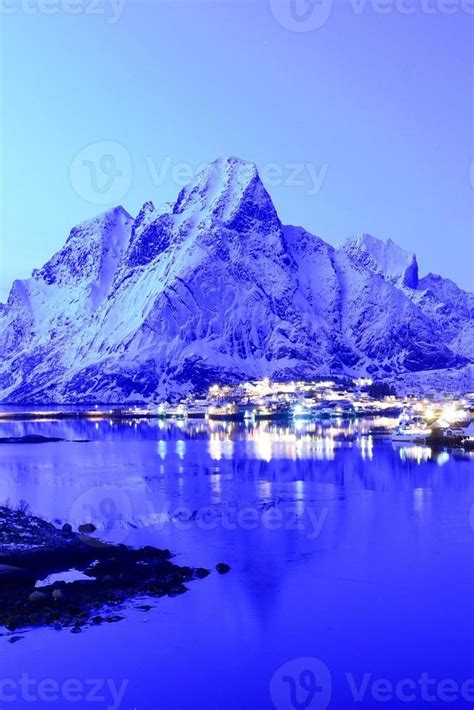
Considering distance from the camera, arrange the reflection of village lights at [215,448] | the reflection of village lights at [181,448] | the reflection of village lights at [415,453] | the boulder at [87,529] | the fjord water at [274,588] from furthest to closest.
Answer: the reflection of village lights at [181,448]
the reflection of village lights at [215,448]
the reflection of village lights at [415,453]
the boulder at [87,529]
the fjord water at [274,588]

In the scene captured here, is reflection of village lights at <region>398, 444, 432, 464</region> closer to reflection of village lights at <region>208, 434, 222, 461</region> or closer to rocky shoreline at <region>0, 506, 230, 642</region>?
reflection of village lights at <region>208, 434, 222, 461</region>

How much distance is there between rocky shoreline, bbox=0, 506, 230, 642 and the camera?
72.7 feet

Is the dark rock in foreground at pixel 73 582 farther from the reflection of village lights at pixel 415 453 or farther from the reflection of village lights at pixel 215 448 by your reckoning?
the reflection of village lights at pixel 415 453

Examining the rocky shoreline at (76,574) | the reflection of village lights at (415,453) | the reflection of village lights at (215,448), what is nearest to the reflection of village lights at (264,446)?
the reflection of village lights at (215,448)

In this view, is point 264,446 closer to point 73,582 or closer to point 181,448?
point 181,448

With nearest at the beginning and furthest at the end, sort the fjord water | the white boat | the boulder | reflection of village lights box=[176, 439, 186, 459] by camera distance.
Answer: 1. the fjord water
2. the boulder
3. reflection of village lights box=[176, 439, 186, 459]
4. the white boat

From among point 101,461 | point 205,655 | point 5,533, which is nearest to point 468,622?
point 205,655

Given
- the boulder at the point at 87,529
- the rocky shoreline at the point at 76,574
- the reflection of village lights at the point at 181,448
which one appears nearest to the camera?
the rocky shoreline at the point at 76,574

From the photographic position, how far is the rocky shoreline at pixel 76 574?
22.2 meters

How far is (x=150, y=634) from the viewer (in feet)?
69.9

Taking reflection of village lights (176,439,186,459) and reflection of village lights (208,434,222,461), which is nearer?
reflection of village lights (208,434,222,461)

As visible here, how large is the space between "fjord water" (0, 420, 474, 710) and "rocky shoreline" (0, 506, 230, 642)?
64 centimetres

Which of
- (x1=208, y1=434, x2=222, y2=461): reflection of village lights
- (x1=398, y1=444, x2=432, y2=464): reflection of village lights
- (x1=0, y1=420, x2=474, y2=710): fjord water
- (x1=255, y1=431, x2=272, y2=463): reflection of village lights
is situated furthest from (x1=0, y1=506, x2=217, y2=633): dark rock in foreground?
(x1=398, y1=444, x2=432, y2=464): reflection of village lights

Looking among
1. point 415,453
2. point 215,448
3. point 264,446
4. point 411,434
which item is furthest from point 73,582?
point 411,434
